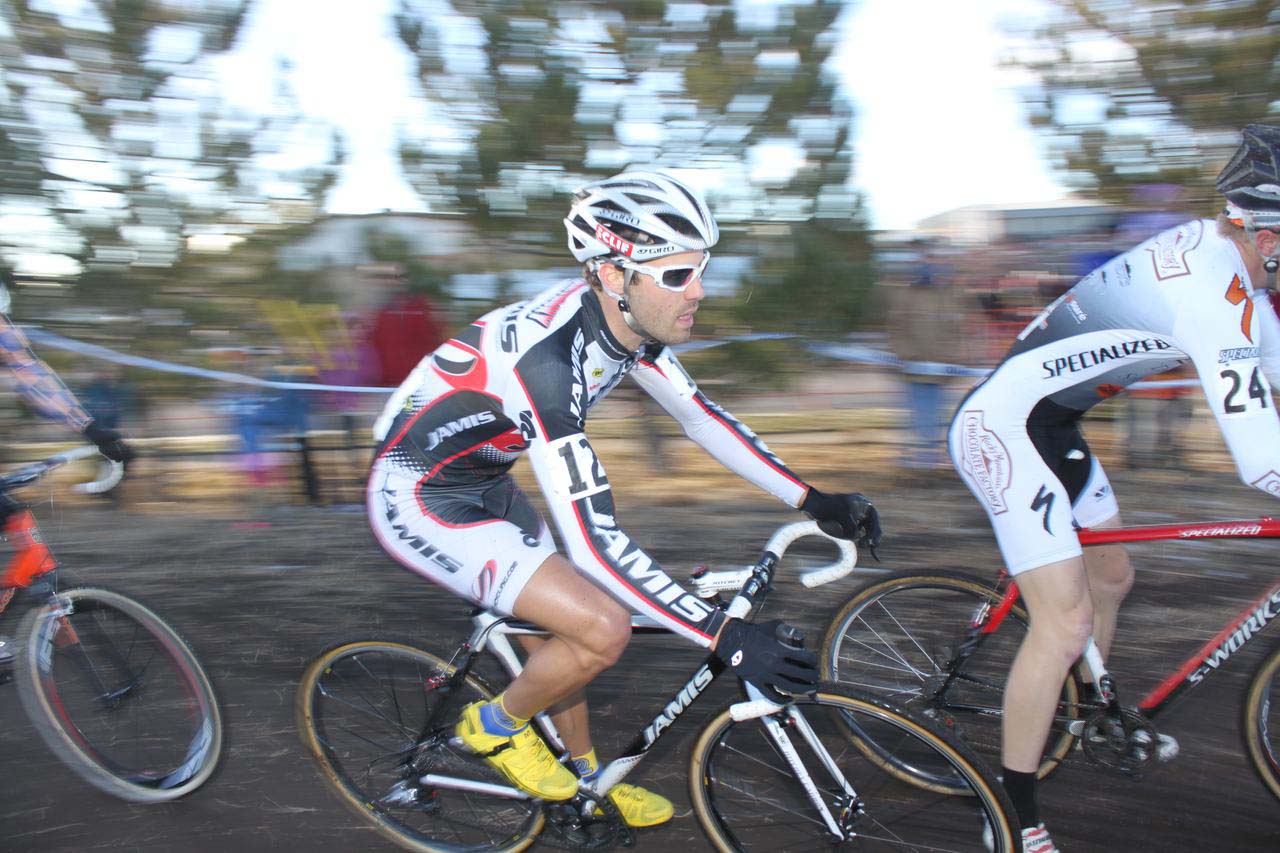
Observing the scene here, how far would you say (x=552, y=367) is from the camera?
2.39 meters

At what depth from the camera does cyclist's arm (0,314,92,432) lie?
324cm

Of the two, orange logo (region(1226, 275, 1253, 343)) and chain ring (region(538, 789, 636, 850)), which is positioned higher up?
orange logo (region(1226, 275, 1253, 343))

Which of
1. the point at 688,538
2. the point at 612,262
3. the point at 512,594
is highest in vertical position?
the point at 612,262

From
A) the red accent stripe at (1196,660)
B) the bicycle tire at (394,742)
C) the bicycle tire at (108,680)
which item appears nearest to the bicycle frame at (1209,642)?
the red accent stripe at (1196,660)

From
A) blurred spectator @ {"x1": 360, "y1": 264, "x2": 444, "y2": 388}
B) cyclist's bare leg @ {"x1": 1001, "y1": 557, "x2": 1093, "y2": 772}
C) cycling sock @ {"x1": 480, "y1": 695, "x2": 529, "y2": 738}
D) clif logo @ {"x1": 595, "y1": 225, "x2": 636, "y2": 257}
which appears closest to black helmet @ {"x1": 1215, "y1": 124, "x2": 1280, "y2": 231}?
cyclist's bare leg @ {"x1": 1001, "y1": 557, "x2": 1093, "y2": 772}

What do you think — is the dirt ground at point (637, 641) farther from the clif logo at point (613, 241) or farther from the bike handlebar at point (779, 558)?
the clif logo at point (613, 241)

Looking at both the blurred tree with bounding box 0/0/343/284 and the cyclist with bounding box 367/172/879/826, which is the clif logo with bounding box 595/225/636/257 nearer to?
the cyclist with bounding box 367/172/879/826

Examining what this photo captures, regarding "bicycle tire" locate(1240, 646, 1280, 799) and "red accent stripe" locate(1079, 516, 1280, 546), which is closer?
"red accent stripe" locate(1079, 516, 1280, 546)

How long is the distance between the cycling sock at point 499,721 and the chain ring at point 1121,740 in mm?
1790

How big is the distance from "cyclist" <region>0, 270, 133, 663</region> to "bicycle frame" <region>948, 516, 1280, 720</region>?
10.1 ft

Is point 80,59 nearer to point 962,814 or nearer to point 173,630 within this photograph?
point 173,630

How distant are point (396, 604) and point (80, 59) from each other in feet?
13.5

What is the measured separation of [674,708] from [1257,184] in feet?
6.97

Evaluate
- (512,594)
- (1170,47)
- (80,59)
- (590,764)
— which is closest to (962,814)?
(590,764)
